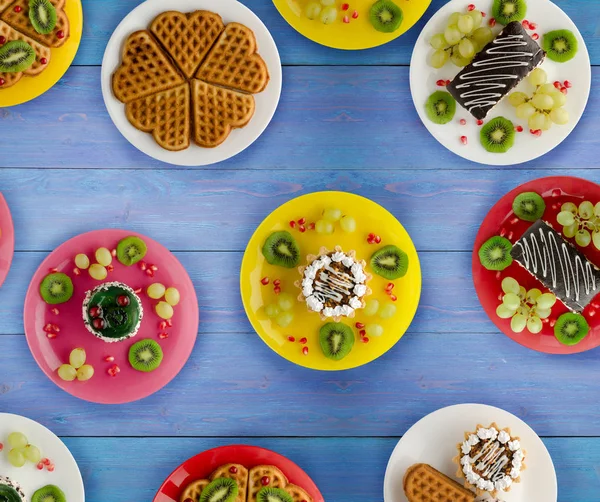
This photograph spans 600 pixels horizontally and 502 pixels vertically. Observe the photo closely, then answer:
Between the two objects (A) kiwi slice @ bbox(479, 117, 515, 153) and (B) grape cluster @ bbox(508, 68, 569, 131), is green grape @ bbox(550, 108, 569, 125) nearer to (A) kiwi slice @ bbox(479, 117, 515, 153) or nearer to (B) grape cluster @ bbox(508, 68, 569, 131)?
(B) grape cluster @ bbox(508, 68, 569, 131)

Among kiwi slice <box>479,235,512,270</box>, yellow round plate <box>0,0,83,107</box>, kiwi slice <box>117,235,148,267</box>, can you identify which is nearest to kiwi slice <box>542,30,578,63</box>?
kiwi slice <box>479,235,512,270</box>

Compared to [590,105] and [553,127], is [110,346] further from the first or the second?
[590,105]

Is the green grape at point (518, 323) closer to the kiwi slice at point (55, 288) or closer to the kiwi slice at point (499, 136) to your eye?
the kiwi slice at point (499, 136)

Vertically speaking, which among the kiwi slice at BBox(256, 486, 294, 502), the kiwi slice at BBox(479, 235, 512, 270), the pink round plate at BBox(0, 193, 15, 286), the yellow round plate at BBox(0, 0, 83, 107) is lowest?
the kiwi slice at BBox(256, 486, 294, 502)

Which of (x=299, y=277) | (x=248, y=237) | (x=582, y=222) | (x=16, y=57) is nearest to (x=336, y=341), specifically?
(x=299, y=277)

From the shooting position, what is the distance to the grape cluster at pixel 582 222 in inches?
145

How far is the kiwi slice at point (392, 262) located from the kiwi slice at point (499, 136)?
835 millimetres

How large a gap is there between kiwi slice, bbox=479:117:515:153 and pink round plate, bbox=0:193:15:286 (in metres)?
2.88

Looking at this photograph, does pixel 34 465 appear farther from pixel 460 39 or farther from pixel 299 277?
pixel 460 39

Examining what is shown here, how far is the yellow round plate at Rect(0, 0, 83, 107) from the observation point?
12.3ft

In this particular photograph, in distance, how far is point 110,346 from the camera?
380 centimetres

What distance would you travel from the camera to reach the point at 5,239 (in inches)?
149

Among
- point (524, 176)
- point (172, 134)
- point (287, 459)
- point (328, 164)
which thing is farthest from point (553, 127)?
point (287, 459)

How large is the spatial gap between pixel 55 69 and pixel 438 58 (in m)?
2.27
